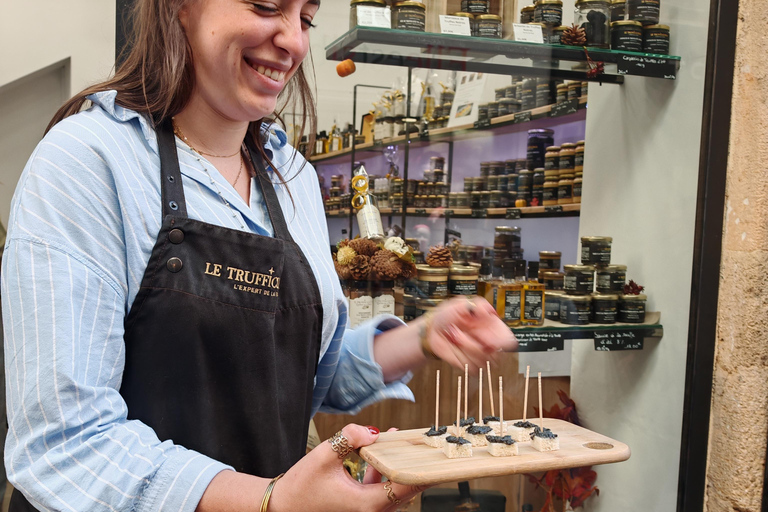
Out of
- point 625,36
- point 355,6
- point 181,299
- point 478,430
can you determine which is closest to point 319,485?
point 181,299

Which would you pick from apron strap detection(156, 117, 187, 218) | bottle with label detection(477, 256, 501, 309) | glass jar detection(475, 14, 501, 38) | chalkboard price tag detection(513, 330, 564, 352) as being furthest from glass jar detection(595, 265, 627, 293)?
apron strap detection(156, 117, 187, 218)

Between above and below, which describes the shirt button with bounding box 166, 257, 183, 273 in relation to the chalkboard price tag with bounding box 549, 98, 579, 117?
below

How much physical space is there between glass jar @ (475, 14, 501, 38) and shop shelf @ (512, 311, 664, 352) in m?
0.94

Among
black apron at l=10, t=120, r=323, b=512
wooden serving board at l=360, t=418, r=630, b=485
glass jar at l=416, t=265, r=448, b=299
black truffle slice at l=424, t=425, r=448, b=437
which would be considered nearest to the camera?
black apron at l=10, t=120, r=323, b=512

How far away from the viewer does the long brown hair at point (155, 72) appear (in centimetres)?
98

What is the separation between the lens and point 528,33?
2.22 meters

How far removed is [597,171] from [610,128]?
0.16m

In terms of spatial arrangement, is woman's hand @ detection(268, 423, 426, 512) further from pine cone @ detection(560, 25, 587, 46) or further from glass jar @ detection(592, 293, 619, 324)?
pine cone @ detection(560, 25, 587, 46)

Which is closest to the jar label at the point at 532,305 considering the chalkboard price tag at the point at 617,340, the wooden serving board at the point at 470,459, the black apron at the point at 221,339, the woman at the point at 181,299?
the chalkboard price tag at the point at 617,340

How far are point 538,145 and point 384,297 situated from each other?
33.1 inches

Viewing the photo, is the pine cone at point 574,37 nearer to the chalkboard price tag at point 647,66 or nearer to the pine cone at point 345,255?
the chalkboard price tag at point 647,66

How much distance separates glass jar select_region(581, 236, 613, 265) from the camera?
234 cm

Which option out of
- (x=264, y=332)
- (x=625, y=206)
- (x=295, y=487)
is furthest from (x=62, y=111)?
(x=625, y=206)

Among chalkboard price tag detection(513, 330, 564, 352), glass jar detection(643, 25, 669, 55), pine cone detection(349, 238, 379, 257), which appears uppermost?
glass jar detection(643, 25, 669, 55)
